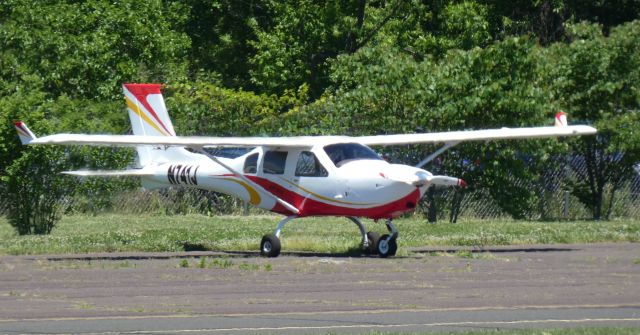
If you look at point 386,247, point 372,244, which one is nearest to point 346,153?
point 372,244

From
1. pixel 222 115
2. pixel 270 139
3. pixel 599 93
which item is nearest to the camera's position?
pixel 270 139

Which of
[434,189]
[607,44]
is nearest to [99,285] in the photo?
[434,189]

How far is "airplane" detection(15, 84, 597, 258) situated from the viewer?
729 inches

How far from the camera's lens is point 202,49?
5025cm

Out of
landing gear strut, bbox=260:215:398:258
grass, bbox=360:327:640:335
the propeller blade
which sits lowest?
landing gear strut, bbox=260:215:398:258

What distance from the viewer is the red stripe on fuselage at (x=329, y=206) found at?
18516 millimetres

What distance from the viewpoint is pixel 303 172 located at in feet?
64.3

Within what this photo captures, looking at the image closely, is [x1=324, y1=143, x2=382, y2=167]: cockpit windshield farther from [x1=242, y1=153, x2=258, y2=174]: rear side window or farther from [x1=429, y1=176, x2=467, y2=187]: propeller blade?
[x1=242, y1=153, x2=258, y2=174]: rear side window

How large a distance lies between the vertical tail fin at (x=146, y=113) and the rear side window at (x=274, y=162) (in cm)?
297

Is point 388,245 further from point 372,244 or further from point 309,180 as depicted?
point 309,180

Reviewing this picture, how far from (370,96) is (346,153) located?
8.67 m

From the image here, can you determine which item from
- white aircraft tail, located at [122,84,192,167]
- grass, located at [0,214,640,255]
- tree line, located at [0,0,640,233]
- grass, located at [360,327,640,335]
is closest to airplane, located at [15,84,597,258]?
white aircraft tail, located at [122,84,192,167]

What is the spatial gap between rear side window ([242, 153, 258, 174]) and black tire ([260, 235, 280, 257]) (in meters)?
1.46

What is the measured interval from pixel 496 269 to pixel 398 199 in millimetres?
2086
